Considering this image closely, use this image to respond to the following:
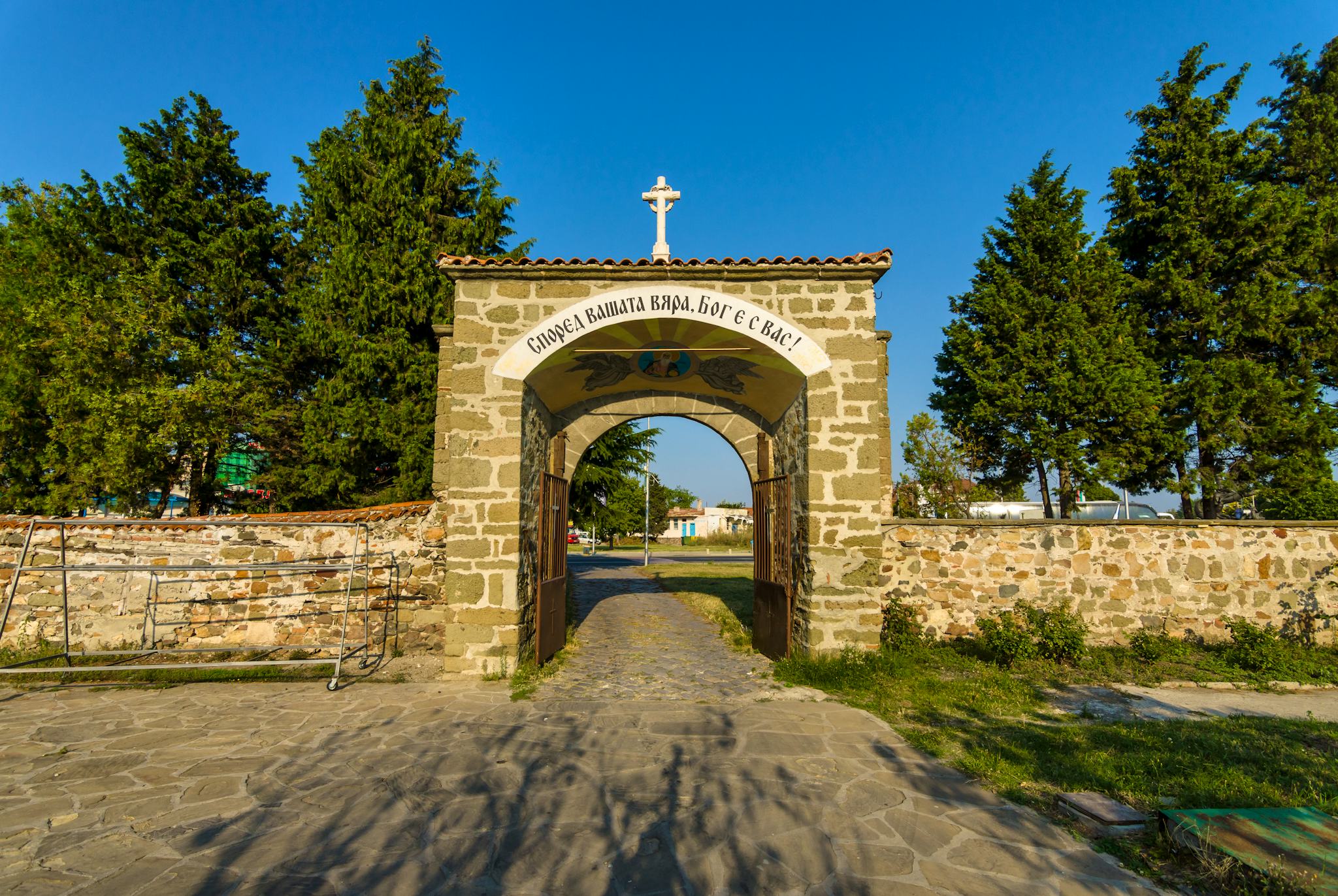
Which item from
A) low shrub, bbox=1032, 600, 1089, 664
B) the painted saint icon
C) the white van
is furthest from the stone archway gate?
the white van

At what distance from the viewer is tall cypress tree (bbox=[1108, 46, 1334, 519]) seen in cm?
1410

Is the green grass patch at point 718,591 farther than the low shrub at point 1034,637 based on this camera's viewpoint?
Yes

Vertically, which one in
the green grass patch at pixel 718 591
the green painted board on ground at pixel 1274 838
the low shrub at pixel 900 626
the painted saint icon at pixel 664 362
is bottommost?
the green grass patch at pixel 718 591

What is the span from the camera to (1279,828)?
306 cm

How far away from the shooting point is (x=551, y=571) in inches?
310

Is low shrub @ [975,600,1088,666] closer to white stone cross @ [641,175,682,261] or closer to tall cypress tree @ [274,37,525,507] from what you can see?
white stone cross @ [641,175,682,261]

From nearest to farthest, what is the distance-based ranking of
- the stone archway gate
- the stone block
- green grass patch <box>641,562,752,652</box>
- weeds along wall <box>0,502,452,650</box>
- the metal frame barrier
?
the metal frame barrier
the stone archway gate
the stone block
weeds along wall <box>0,502,452,650</box>
green grass patch <box>641,562,752,652</box>

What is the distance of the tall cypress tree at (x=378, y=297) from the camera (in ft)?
45.4

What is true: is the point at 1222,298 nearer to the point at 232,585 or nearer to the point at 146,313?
the point at 232,585

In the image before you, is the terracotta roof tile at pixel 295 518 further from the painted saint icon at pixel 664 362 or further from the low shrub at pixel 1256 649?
the low shrub at pixel 1256 649

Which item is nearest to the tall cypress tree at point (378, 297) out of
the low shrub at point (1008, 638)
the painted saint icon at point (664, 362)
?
the painted saint icon at point (664, 362)

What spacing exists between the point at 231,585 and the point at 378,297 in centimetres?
811

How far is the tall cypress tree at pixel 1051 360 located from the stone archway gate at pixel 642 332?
12.3 metres

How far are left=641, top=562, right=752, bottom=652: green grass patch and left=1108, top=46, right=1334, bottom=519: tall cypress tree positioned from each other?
11632mm
